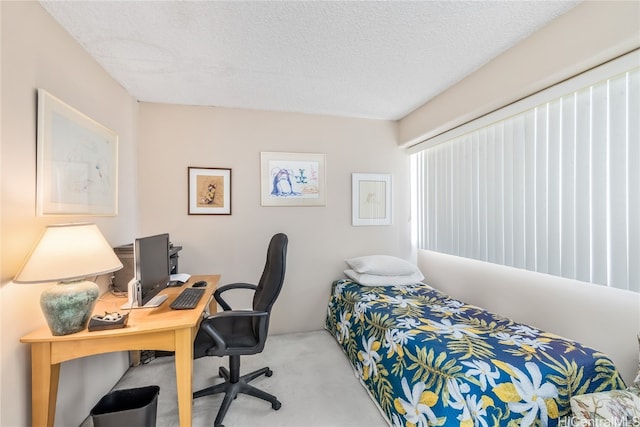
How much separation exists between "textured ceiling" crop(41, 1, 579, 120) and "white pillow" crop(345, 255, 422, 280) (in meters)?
1.71

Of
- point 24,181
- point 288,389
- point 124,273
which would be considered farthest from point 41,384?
point 288,389

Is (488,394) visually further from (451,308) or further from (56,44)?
(56,44)

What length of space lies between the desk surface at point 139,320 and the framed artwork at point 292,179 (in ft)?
4.44

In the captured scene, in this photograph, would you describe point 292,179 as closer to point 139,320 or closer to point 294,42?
point 294,42

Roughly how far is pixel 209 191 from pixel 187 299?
132cm

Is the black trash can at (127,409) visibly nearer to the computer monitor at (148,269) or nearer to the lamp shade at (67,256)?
the computer monitor at (148,269)

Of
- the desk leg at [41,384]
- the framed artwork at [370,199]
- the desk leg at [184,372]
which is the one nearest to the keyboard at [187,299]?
the desk leg at [184,372]

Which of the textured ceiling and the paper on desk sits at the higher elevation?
the textured ceiling

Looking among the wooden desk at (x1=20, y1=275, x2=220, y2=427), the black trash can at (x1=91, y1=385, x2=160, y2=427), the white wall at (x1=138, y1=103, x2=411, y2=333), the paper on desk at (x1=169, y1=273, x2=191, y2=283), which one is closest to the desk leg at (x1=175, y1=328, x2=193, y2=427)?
the wooden desk at (x1=20, y1=275, x2=220, y2=427)

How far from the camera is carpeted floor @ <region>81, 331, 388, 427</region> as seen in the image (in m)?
1.80

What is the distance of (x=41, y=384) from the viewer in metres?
1.33

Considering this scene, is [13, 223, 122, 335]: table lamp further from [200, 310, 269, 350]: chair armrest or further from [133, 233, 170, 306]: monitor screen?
[200, 310, 269, 350]: chair armrest

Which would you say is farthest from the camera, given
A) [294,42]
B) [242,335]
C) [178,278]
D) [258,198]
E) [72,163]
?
[258,198]

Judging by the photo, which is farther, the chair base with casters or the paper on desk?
the paper on desk
